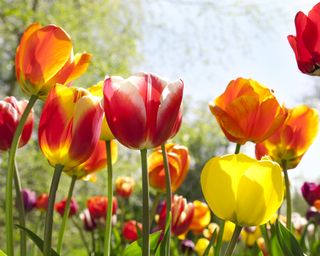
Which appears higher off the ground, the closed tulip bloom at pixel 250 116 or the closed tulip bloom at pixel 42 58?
the closed tulip bloom at pixel 42 58

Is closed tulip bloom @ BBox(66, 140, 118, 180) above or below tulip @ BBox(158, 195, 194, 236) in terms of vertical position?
above

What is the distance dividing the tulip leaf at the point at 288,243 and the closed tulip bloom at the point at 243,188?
0.11 metres

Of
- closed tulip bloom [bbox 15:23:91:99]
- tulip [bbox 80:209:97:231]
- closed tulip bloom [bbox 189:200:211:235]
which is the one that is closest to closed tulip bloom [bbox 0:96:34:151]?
closed tulip bloom [bbox 15:23:91:99]

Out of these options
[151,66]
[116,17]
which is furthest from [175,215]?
[151,66]

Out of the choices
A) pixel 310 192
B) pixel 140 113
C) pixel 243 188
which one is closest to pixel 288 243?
pixel 243 188

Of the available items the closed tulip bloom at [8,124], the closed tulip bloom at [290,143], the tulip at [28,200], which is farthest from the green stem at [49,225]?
the tulip at [28,200]

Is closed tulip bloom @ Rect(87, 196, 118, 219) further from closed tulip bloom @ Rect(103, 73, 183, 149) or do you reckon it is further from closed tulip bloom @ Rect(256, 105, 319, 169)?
closed tulip bloom @ Rect(103, 73, 183, 149)

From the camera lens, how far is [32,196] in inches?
90.0

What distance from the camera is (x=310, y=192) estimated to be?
177 cm

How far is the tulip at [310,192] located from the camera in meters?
1.76

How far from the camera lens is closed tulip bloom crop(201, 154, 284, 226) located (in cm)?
74

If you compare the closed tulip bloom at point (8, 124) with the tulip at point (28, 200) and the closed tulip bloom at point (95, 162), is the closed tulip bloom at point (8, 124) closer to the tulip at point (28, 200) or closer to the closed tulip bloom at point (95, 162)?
the closed tulip bloom at point (95, 162)

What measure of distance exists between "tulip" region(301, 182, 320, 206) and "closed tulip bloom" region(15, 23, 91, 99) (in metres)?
1.05

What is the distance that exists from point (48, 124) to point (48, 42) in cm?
18
